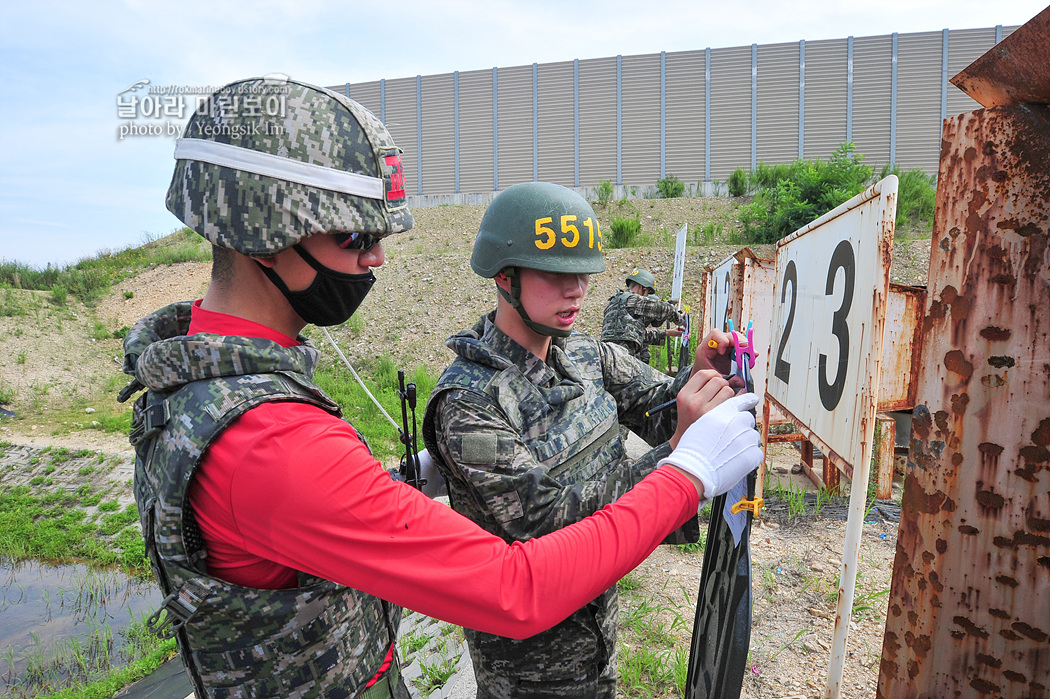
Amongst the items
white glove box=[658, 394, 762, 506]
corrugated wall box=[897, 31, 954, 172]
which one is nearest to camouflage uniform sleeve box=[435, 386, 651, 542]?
white glove box=[658, 394, 762, 506]

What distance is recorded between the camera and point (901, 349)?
5426 millimetres

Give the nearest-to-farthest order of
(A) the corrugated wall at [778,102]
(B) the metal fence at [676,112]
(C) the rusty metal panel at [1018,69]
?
(C) the rusty metal panel at [1018,69], (B) the metal fence at [676,112], (A) the corrugated wall at [778,102]

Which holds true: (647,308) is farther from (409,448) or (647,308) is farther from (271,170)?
(271,170)

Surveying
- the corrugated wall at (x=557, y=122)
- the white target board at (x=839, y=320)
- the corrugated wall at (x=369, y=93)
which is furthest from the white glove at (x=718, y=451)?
the corrugated wall at (x=369, y=93)

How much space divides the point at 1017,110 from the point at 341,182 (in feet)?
3.86

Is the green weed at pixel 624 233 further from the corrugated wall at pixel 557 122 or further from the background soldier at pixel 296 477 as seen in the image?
the background soldier at pixel 296 477

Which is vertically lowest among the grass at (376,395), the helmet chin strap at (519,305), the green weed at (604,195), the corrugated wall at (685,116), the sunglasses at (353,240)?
the grass at (376,395)

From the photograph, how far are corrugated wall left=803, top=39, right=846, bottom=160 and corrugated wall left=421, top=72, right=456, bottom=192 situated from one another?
15.9 metres

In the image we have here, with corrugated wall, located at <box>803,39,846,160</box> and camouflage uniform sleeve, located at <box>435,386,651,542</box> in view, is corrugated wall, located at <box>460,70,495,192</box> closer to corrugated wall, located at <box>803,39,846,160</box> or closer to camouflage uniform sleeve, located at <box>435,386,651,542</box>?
corrugated wall, located at <box>803,39,846,160</box>

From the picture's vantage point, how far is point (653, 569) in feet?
12.6

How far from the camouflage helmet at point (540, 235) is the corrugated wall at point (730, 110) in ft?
82.9

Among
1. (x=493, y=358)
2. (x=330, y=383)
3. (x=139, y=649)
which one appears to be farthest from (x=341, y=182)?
(x=330, y=383)

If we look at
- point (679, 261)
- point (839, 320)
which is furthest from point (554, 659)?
point (679, 261)

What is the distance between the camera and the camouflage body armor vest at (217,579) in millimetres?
1014
